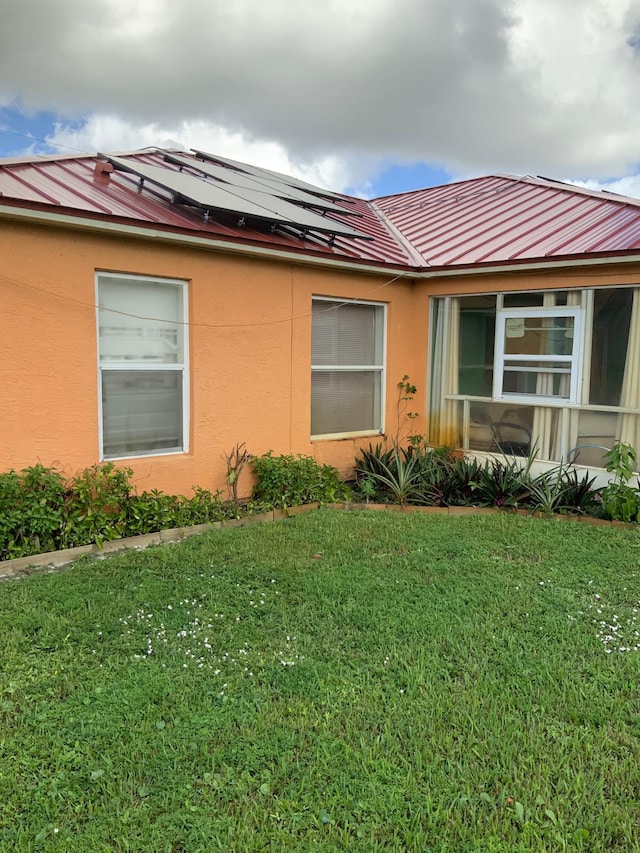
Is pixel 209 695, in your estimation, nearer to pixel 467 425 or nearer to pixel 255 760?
pixel 255 760

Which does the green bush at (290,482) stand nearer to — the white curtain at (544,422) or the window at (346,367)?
the window at (346,367)

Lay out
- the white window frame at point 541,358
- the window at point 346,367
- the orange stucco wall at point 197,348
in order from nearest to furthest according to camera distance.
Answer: the orange stucco wall at point 197,348 < the white window frame at point 541,358 < the window at point 346,367

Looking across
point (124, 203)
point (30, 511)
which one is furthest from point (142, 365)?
point (30, 511)

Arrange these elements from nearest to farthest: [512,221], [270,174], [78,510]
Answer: [78,510] → [512,221] → [270,174]

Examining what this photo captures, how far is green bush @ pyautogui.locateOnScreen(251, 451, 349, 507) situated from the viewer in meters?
7.30

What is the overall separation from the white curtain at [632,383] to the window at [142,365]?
5.19 m

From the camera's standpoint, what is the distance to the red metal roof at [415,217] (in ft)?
20.5

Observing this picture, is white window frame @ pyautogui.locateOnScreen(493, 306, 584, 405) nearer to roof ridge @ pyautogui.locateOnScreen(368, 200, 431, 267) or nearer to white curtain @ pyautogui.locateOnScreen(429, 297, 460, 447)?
white curtain @ pyautogui.locateOnScreen(429, 297, 460, 447)

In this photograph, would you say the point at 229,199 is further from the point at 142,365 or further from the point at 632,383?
the point at 632,383

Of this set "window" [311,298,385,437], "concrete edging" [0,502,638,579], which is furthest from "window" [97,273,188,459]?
"window" [311,298,385,437]

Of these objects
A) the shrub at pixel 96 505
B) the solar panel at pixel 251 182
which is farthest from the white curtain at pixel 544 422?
the shrub at pixel 96 505

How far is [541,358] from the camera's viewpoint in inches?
318

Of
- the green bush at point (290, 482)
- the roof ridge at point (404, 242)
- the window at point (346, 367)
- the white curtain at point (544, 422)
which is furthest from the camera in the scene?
the roof ridge at point (404, 242)

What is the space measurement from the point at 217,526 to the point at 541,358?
4.65m
